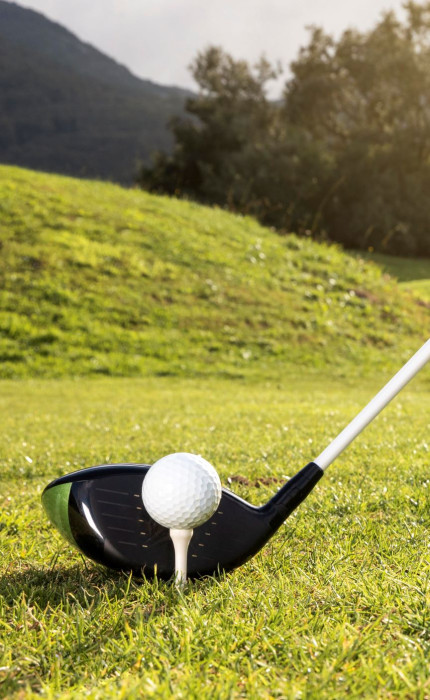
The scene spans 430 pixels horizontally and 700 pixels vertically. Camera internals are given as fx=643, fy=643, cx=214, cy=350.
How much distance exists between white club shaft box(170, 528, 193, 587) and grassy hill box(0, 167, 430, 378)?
11.4 meters

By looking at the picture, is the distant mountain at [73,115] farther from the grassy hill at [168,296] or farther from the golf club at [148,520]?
the golf club at [148,520]

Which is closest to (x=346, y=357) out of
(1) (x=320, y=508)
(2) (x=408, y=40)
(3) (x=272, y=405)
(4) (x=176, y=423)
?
(3) (x=272, y=405)

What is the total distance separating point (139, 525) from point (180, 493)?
1.00ft

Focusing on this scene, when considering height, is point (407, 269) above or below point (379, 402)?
above

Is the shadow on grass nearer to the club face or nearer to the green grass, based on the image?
the club face

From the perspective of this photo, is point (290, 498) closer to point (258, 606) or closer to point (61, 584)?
point (258, 606)

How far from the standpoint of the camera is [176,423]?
24.5 feet

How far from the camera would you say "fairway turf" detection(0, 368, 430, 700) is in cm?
175

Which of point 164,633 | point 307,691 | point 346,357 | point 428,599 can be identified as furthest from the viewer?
point 346,357

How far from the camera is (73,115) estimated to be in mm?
75812

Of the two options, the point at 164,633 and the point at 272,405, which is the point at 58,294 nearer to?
the point at 272,405

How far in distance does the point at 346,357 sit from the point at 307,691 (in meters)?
14.3

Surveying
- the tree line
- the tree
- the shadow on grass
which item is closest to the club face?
the shadow on grass

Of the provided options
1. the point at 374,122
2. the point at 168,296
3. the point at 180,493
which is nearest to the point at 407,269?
the point at 374,122
